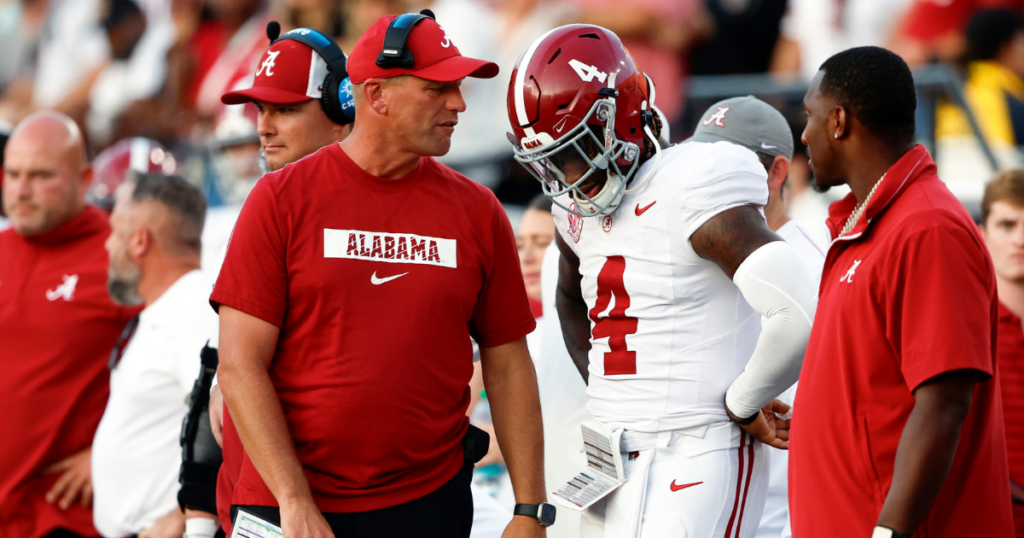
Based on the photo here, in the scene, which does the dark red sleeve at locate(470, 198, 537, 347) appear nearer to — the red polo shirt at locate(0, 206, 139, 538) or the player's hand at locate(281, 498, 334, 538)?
the player's hand at locate(281, 498, 334, 538)

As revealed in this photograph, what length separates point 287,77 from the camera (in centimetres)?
321

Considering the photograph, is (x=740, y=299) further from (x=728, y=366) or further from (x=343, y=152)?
(x=343, y=152)

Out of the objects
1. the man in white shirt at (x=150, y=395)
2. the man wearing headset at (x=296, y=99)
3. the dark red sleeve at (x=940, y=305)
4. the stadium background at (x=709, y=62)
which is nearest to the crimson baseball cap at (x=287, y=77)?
the man wearing headset at (x=296, y=99)

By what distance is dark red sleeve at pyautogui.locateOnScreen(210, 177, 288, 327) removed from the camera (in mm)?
2467

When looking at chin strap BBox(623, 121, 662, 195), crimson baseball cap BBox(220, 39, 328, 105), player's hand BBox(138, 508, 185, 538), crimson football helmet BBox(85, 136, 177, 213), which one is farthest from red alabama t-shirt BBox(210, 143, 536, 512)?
crimson football helmet BBox(85, 136, 177, 213)

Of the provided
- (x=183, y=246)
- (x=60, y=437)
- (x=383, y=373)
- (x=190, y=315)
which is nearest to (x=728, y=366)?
(x=383, y=373)

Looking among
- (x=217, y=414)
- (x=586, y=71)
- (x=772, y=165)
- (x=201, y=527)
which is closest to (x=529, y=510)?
(x=217, y=414)

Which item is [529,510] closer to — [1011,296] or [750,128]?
[750,128]

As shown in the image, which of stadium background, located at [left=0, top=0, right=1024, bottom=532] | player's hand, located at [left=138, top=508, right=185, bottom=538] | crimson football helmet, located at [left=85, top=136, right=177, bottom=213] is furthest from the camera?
stadium background, located at [left=0, top=0, right=1024, bottom=532]

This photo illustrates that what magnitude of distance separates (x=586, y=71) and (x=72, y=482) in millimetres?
3023

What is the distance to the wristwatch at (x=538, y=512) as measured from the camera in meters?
2.73

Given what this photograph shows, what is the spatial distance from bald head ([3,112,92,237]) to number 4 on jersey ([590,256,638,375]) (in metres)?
3.01

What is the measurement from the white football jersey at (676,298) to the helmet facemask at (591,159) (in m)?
0.06

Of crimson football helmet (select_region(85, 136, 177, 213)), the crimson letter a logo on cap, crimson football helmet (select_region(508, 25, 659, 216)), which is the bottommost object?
crimson football helmet (select_region(85, 136, 177, 213))
